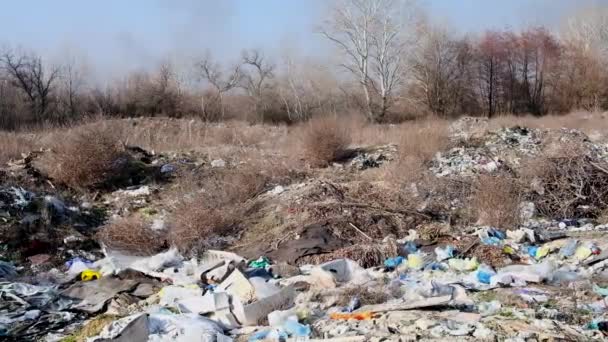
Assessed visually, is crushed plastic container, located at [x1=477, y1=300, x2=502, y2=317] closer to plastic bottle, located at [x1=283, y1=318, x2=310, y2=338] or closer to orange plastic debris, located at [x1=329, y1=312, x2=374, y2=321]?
orange plastic debris, located at [x1=329, y1=312, x2=374, y2=321]

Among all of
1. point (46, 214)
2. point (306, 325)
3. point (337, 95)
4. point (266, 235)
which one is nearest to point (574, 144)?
point (266, 235)

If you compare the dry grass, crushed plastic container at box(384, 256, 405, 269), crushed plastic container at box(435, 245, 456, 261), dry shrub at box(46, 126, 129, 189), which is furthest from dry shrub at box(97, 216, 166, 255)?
the dry grass

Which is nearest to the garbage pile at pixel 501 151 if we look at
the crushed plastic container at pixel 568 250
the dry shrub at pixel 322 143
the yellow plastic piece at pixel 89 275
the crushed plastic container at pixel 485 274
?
the dry shrub at pixel 322 143

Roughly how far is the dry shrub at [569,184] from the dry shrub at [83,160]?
7.30 metres

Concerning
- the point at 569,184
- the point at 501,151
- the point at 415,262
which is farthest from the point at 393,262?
the point at 501,151

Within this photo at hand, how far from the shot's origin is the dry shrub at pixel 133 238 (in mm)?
7825

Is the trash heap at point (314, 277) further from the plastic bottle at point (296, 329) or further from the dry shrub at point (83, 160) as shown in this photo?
the dry shrub at point (83, 160)

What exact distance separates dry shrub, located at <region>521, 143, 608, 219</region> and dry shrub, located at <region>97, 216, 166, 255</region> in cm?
544

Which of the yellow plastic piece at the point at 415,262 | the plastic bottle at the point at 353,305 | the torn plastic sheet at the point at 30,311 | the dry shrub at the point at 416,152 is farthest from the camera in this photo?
the dry shrub at the point at 416,152

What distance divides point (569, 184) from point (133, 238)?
6.23 m

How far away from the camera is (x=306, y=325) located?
→ 4.30 metres

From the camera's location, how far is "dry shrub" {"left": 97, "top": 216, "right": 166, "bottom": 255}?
7825 millimetres

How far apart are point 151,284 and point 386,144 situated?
1000cm

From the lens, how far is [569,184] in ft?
28.8
